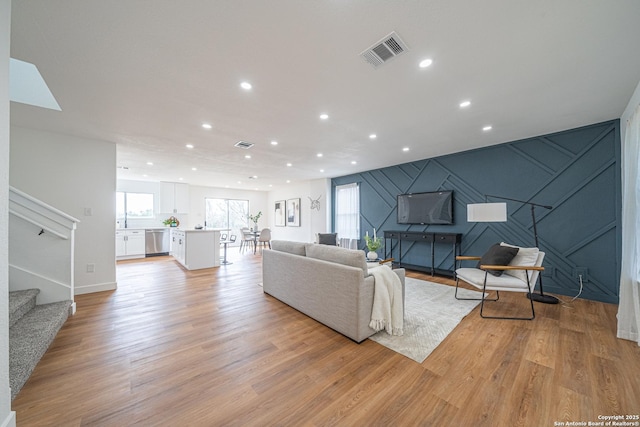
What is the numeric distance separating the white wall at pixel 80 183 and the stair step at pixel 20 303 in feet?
3.91

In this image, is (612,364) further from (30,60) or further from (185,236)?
(185,236)

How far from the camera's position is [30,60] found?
1963 millimetres

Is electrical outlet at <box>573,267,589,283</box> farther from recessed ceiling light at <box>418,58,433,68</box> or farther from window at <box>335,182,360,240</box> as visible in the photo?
window at <box>335,182,360,240</box>

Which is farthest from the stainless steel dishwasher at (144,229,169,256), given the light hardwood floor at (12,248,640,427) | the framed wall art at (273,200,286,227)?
the light hardwood floor at (12,248,640,427)

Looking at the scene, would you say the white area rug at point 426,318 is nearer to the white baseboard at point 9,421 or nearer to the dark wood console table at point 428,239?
the dark wood console table at point 428,239

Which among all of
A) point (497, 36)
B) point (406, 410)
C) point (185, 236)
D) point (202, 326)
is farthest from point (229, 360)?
point (185, 236)

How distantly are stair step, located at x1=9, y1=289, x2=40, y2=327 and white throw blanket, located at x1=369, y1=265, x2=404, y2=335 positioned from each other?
3491 mm

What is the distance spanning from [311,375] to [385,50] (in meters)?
2.66

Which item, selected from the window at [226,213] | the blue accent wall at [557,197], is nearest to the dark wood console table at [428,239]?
the blue accent wall at [557,197]

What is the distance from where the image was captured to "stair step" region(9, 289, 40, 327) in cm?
222

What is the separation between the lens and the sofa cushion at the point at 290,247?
10.2 feet

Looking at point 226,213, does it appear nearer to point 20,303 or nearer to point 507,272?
point 20,303

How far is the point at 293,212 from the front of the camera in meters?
9.49

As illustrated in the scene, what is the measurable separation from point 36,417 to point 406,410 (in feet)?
7.49
